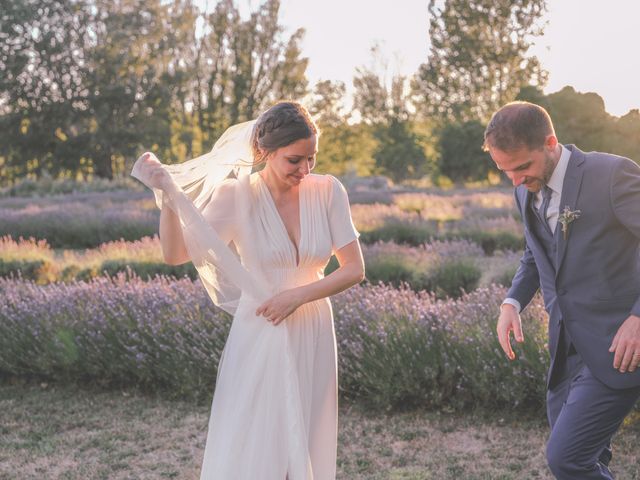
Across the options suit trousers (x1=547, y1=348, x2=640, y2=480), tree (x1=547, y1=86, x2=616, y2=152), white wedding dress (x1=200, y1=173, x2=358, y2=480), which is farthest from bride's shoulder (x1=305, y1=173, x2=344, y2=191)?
tree (x1=547, y1=86, x2=616, y2=152)

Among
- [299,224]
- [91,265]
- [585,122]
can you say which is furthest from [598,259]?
[585,122]

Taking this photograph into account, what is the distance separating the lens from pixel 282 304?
2.93 meters

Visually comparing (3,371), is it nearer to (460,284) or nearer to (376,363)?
(376,363)

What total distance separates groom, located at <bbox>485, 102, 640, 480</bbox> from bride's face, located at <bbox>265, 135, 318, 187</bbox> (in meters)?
0.61

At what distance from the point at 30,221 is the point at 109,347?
10.2 metres

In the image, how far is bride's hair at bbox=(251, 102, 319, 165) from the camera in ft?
9.53

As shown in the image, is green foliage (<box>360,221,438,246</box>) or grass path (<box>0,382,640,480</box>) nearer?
grass path (<box>0,382,640,480</box>)

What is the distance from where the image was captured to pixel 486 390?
5.03 m

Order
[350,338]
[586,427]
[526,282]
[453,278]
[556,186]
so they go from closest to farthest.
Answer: [586,427]
[556,186]
[526,282]
[350,338]
[453,278]

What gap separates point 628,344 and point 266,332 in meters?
1.20

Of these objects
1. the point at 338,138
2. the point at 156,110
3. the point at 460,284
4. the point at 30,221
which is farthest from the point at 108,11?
the point at 460,284

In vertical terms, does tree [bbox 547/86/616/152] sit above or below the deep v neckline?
above

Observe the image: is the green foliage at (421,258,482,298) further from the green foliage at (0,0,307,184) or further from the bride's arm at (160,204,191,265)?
the green foliage at (0,0,307,184)

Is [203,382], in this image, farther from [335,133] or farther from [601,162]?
[335,133]
